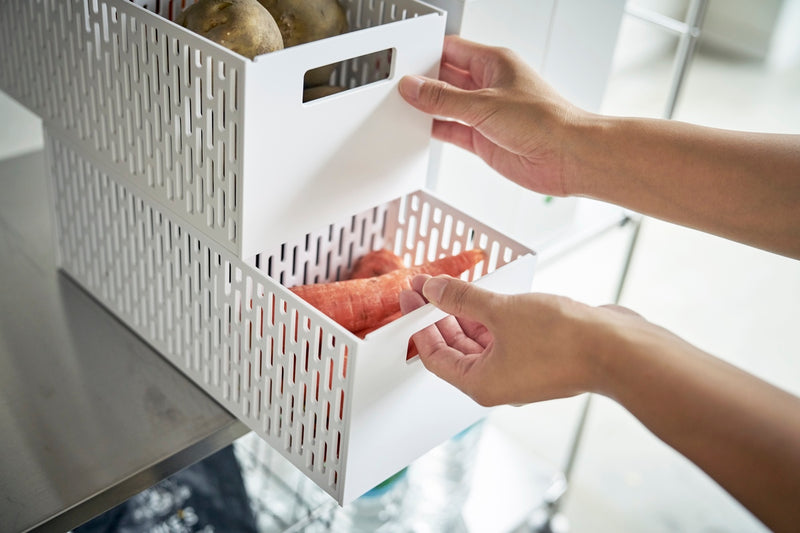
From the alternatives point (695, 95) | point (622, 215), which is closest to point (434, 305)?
point (622, 215)

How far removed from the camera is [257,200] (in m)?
0.66

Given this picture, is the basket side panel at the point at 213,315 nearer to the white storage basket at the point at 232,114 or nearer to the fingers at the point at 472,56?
the white storage basket at the point at 232,114

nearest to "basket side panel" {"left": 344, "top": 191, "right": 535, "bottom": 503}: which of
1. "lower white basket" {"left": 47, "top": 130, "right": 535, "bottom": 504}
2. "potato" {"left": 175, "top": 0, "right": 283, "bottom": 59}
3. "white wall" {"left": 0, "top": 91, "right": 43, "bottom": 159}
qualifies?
"lower white basket" {"left": 47, "top": 130, "right": 535, "bottom": 504}

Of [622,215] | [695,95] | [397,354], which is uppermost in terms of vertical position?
[397,354]

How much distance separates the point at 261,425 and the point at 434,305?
0.20 m

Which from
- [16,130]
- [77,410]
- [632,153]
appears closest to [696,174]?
[632,153]

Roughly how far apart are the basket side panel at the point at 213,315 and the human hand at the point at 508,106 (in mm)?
228

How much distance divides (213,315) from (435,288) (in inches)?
8.2

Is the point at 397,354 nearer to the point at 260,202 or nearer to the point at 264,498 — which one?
the point at 260,202

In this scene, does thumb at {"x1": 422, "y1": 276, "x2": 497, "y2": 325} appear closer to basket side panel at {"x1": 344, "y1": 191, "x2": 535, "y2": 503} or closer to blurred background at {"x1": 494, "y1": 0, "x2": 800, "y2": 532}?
basket side panel at {"x1": 344, "y1": 191, "x2": 535, "y2": 503}

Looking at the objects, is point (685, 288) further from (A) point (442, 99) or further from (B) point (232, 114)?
(B) point (232, 114)

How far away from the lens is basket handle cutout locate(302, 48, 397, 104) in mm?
765

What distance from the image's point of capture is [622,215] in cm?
124

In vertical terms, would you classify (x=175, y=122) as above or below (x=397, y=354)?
above
